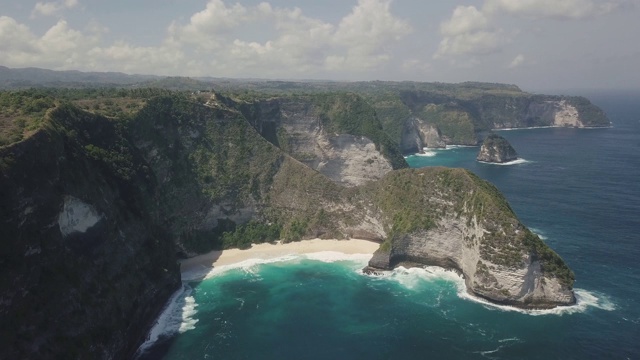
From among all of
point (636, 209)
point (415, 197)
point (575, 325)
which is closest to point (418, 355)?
point (575, 325)

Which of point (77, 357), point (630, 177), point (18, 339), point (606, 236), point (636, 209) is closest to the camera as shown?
point (18, 339)

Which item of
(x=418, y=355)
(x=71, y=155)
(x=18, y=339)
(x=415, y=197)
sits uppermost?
(x=71, y=155)

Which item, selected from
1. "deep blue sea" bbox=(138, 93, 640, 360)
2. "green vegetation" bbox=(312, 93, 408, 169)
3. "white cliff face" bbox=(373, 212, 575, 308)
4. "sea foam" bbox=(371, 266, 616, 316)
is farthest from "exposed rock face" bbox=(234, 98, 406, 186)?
"sea foam" bbox=(371, 266, 616, 316)

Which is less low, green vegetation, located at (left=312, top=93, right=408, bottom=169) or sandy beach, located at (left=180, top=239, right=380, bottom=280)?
green vegetation, located at (left=312, top=93, right=408, bottom=169)

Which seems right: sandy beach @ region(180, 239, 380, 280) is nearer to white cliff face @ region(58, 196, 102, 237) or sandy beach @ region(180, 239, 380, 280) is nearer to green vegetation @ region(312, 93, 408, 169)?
white cliff face @ region(58, 196, 102, 237)

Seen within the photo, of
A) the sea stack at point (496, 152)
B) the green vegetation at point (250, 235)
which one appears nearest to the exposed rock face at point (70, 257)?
the green vegetation at point (250, 235)

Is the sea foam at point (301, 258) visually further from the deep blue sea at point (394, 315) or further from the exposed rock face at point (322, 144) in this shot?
the exposed rock face at point (322, 144)

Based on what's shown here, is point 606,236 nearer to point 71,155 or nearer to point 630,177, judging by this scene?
point 630,177
